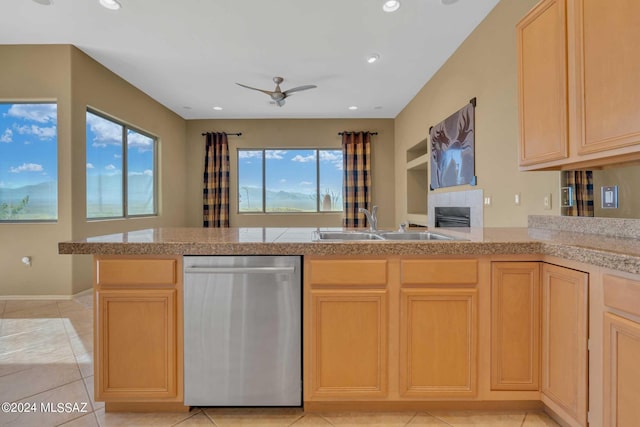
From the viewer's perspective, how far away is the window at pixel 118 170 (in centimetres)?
409

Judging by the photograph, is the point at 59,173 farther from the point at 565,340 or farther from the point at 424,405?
the point at 565,340

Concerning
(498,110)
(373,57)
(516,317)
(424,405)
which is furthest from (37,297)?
(498,110)

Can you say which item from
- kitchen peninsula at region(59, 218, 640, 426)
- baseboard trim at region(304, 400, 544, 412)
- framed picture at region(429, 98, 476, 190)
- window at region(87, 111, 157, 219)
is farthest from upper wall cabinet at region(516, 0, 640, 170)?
window at region(87, 111, 157, 219)

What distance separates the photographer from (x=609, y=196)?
1.73m

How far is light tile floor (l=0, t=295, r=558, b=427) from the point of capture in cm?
154

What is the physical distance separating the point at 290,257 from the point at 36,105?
4037 mm

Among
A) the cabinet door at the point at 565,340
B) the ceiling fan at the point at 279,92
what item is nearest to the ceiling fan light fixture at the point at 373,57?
the ceiling fan at the point at 279,92

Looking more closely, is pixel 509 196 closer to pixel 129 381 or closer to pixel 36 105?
pixel 129 381

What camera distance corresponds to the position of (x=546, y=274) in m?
1.47

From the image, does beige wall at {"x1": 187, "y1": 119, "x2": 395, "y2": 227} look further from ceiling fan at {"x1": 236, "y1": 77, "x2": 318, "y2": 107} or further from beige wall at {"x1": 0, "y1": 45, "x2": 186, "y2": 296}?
beige wall at {"x1": 0, "y1": 45, "x2": 186, "y2": 296}

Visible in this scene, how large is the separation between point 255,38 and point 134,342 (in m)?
3.12

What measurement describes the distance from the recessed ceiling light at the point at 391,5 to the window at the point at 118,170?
3.68 m

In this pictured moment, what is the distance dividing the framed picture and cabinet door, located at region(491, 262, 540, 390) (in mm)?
1925

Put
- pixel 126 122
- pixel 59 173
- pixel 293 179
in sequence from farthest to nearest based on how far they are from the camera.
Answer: pixel 293 179, pixel 126 122, pixel 59 173
